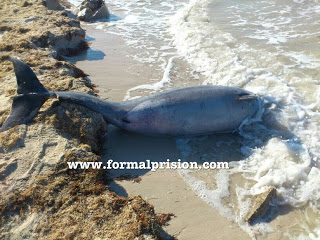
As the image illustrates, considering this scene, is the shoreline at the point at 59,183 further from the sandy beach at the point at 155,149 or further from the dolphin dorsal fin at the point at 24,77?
the dolphin dorsal fin at the point at 24,77

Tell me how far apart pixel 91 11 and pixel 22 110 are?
8740mm

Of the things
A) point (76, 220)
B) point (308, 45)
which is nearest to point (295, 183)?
point (76, 220)

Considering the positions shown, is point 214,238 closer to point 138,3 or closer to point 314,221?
point 314,221

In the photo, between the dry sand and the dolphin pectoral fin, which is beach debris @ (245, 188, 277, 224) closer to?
the dry sand

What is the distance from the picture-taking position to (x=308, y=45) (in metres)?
8.03

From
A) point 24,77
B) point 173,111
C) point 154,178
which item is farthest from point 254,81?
point 24,77

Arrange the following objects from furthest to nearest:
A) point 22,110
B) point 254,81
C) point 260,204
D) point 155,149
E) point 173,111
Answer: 1. point 254,81
2. point 173,111
3. point 155,149
4. point 22,110
5. point 260,204

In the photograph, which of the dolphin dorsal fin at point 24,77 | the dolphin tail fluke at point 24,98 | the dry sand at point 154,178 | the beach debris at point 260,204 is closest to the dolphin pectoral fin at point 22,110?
the dolphin tail fluke at point 24,98

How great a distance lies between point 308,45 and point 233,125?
15.0 feet

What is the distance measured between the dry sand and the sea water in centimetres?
17

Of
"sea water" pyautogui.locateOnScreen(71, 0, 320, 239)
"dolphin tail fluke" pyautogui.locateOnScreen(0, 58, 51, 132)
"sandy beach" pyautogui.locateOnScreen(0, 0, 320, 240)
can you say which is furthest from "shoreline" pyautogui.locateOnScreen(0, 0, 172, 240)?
"sea water" pyautogui.locateOnScreen(71, 0, 320, 239)

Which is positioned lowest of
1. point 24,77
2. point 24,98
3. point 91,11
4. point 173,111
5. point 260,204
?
point 91,11

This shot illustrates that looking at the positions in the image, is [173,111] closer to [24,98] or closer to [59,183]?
[59,183]

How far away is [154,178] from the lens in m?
4.17
